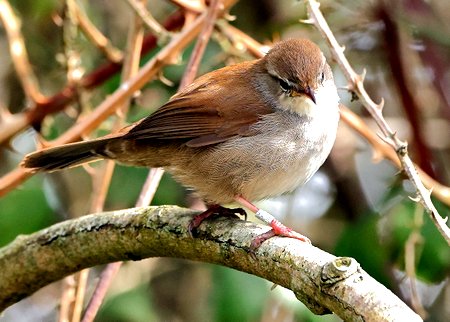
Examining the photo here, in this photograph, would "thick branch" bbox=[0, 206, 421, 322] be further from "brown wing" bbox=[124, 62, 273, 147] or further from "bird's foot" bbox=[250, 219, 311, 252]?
"brown wing" bbox=[124, 62, 273, 147]

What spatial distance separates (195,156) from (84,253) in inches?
28.6

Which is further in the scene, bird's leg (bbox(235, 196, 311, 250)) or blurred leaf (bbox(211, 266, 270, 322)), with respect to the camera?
blurred leaf (bbox(211, 266, 270, 322))

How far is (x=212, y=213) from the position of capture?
12.0 feet

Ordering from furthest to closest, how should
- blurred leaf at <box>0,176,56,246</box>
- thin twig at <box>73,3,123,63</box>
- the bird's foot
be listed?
thin twig at <box>73,3,123,63</box> → blurred leaf at <box>0,176,56,246</box> → the bird's foot

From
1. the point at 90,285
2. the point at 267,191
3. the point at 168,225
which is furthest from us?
the point at 90,285

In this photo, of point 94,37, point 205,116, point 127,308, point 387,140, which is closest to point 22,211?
point 127,308

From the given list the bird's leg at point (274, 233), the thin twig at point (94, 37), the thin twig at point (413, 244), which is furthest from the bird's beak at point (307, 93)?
the thin twig at point (94, 37)

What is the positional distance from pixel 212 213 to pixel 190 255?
28 centimetres

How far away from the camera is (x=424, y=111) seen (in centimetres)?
548

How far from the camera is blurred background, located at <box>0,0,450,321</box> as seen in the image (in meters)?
4.63

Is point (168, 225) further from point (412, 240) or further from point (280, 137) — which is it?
point (412, 240)

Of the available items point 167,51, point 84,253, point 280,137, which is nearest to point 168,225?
point 84,253

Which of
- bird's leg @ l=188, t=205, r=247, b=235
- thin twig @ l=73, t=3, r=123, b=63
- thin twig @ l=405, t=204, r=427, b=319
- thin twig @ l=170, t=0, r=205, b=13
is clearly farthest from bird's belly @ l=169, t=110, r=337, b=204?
A: thin twig @ l=73, t=3, r=123, b=63

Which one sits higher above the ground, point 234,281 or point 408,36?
point 408,36
